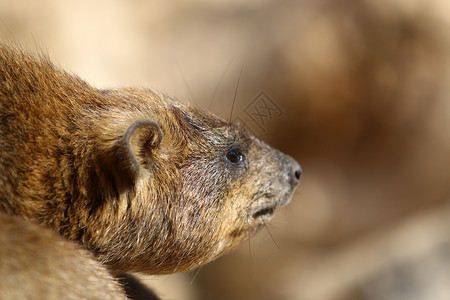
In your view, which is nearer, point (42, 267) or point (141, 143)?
point (42, 267)

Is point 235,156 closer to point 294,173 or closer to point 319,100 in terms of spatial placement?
point 294,173

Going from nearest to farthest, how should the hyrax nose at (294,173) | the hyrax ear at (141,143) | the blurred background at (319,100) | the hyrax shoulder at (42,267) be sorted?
the hyrax shoulder at (42,267) → the hyrax ear at (141,143) → the hyrax nose at (294,173) → the blurred background at (319,100)

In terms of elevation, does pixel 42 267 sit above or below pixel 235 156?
below

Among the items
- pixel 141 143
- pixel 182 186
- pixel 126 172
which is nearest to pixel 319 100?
pixel 182 186

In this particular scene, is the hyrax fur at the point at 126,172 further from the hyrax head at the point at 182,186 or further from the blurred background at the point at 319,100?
the blurred background at the point at 319,100

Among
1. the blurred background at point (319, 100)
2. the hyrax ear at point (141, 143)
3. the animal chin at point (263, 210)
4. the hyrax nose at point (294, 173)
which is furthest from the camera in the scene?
the blurred background at point (319, 100)

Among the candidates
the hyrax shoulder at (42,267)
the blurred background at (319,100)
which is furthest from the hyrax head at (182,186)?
the blurred background at (319,100)

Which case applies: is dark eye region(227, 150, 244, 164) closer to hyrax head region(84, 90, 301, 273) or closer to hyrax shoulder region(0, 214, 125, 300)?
hyrax head region(84, 90, 301, 273)

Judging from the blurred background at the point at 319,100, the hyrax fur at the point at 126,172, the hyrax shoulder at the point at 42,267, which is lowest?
the hyrax shoulder at the point at 42,267

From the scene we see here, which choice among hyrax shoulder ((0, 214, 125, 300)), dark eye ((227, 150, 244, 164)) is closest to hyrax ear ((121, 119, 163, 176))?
hyrax shoulder ((0, 214, 125, 300))
